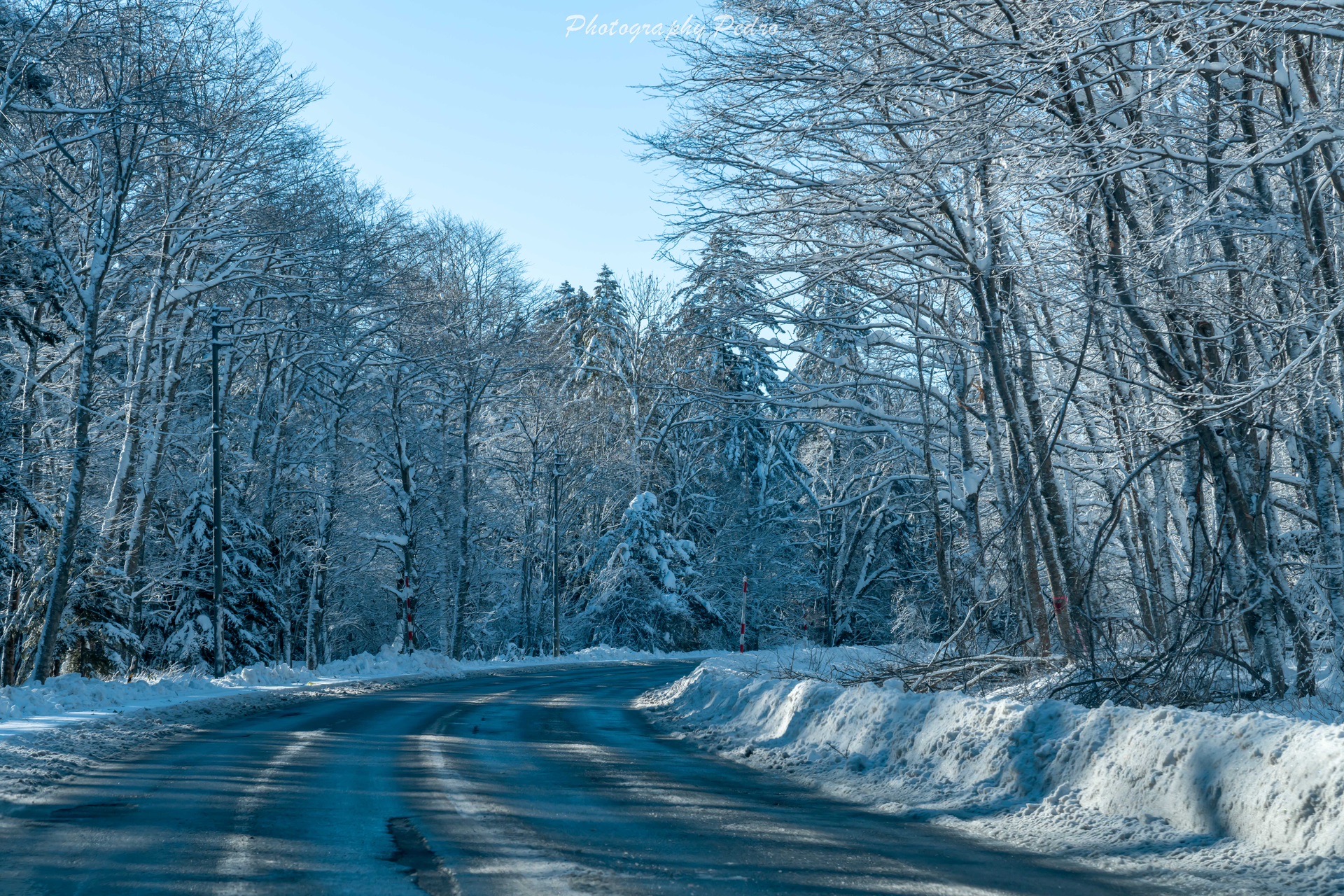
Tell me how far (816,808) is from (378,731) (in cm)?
757

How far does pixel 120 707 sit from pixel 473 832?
39.1 feet

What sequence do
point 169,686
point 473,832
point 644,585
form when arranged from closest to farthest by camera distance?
point 473,832
point 169,686
point 644,585

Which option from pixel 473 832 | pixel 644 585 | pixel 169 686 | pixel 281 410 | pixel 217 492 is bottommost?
pixel 473 832

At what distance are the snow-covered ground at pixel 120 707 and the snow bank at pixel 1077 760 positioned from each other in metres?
6.55

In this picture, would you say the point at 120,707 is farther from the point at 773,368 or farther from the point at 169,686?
the point at 773,368

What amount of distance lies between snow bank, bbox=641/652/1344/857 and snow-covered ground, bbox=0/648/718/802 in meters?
6.55

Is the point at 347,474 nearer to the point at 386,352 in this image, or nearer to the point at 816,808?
the point at 386,352

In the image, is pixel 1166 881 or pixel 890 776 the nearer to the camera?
pixel 1166 881

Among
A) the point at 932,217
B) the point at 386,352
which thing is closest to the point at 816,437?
the point at 386,352

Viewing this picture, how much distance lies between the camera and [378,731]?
44.8 feet

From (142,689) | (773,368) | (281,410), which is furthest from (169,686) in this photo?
(281,410)

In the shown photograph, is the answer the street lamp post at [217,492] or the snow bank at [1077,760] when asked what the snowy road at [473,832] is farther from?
the street lamp post at [217,492]

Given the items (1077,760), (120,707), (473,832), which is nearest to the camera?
(473,832)

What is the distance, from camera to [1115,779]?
673cm
